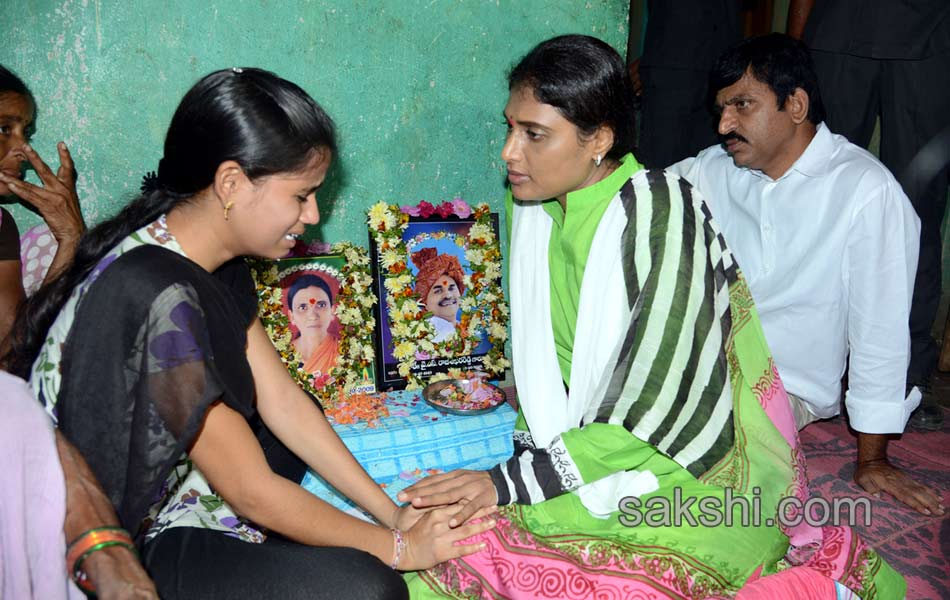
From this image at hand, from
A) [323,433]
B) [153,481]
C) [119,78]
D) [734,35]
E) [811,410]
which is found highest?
[734,35]

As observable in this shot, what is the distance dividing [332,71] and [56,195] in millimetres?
1270

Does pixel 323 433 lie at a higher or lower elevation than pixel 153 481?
lower

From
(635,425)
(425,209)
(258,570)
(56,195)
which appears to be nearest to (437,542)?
(258,570)

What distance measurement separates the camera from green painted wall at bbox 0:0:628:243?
285 centimetres

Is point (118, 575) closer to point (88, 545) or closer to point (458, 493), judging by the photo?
point (88, 545)

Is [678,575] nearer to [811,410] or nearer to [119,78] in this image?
[811,410]

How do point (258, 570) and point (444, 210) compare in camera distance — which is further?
point (444, 210)

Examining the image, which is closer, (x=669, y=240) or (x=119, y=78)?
(x=669, y=240)

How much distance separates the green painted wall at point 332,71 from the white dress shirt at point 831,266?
1171 millimetres

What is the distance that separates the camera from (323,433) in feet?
7.06

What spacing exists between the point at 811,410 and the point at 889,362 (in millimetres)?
484

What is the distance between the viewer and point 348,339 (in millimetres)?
3322

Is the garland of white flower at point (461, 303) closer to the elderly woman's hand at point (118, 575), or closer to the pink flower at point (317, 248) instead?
the pink flower at point (317, 248)

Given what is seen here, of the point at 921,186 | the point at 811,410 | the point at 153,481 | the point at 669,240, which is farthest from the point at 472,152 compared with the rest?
the point at 153,481
